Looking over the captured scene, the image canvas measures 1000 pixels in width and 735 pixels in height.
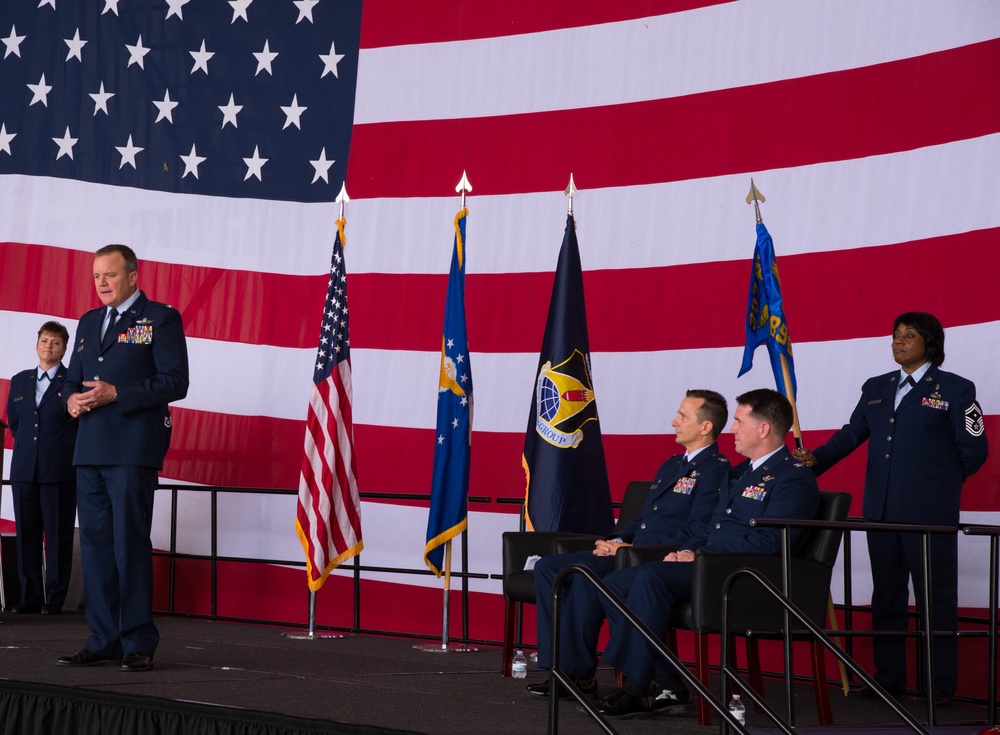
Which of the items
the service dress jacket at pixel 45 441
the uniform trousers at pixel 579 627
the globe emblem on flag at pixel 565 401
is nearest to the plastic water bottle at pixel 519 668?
the uniform trousers at pixel 579 627

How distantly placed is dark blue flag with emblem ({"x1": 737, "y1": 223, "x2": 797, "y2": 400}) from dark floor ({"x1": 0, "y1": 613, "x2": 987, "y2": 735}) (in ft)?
3.80

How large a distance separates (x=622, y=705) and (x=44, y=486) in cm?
368

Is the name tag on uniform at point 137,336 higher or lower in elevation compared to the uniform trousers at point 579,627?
higher

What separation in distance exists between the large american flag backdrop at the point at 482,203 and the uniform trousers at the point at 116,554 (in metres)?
2.00

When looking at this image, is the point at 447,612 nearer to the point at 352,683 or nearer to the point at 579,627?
the point at 352,683

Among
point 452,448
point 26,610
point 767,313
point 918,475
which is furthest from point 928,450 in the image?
point 26,610

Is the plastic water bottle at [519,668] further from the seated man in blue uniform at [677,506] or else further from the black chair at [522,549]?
the seated man in blue uniform at [677,506]

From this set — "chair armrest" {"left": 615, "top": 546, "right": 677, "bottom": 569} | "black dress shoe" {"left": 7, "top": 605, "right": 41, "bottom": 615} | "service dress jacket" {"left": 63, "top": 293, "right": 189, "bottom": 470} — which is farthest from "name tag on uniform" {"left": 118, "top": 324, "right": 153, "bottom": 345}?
"black dress shoe" {"left": 7, "top": 605, "right": 41, "bottom": 615}

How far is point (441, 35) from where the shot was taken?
5895 millimetres

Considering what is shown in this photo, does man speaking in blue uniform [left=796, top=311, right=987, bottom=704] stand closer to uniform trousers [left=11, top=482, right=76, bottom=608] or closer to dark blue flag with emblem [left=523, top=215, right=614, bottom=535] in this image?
dark blue flag with emblem [left=523, top=215, right=614, bottom=535]

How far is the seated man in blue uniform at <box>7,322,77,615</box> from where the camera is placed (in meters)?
5.90

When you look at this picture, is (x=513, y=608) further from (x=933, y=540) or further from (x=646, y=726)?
(x=933, y=540)

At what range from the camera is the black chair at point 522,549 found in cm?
411

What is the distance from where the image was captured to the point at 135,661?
3752mm
